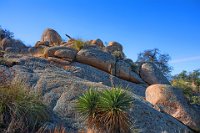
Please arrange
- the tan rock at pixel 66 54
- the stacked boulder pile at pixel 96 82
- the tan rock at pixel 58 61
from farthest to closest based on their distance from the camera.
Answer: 1. the tan rock at pixel 66 54
2. the tan rock at pixel 58 61
3. the stacked boulder pile at pixel 96 82

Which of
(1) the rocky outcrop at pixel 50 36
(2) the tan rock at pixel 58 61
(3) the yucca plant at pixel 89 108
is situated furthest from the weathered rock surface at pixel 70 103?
(1) the rocky outcrop at pixel 50 36

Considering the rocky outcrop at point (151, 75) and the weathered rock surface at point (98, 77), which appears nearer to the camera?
the weathered rock surface at point (98, 77)

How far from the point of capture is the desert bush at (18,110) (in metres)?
11.5

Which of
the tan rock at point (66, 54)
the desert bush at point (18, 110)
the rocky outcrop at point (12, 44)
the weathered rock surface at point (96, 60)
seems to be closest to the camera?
the desert bush at point (18, 110)

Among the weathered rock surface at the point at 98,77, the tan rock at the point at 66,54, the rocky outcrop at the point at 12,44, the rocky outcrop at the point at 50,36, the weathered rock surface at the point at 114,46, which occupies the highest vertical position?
the rocky outcrop at the point at 50,36

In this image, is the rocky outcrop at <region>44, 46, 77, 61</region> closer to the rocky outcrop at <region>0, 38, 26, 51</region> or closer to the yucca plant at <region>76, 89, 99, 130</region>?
the rocky outcrop at <region>0, 38, 26, 51</region>

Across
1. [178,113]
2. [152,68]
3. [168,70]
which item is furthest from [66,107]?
[168,70]

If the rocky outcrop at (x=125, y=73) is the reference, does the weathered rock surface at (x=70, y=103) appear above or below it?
below

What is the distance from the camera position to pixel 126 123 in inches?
463

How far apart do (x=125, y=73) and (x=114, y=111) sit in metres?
11.4

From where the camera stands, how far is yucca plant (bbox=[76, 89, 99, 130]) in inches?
471

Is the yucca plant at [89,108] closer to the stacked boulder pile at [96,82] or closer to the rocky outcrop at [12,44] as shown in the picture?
the stacked boulder pile at [96,82]

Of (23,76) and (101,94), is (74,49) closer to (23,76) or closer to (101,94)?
(23,76)

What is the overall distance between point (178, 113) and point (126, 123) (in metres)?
6.20
